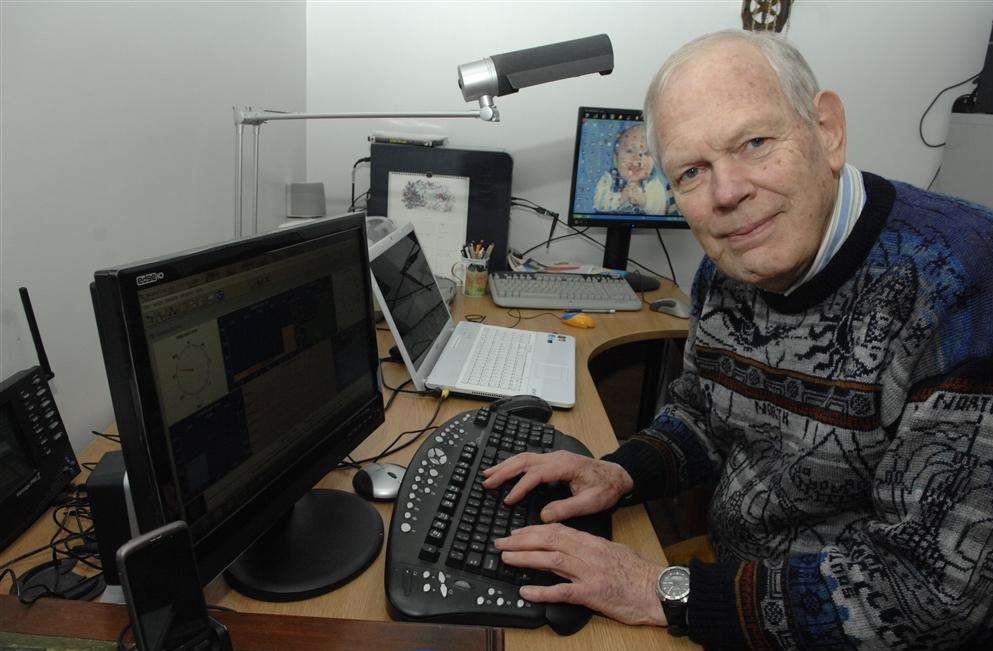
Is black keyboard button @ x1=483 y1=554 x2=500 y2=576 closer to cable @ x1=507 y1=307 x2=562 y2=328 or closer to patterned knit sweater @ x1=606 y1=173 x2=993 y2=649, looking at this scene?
patterned knit sweater @ x1=606 y1=173 x2=993 y2=649

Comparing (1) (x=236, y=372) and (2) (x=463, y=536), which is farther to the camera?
(2) (x=463, y=536)

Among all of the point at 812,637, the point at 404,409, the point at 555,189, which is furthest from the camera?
the point at 555,189

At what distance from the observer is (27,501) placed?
0.80 m

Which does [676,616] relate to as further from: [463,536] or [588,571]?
[463,536]

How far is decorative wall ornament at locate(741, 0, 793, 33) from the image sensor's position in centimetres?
204

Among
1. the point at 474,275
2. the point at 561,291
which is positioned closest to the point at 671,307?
the point at 561,291

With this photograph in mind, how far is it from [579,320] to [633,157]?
61 cm

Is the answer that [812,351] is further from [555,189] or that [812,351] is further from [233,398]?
[555,189]

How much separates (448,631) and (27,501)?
22.7 inches

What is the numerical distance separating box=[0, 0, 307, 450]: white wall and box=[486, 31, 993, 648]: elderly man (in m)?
0.72

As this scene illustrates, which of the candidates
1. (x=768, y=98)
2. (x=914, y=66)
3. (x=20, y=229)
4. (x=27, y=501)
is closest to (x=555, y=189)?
(x=914, y=66)

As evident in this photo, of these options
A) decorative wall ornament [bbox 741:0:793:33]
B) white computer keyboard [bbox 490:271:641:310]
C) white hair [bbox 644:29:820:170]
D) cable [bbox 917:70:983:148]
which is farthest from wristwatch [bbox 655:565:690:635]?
cable [bbox 917:70:983:148]

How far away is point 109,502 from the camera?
617 millimetres

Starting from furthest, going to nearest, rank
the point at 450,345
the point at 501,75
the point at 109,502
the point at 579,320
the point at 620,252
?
1. the point at 620,252
2. the point at 579,320
3. the point at 450,345
4. the point at 501,75
5. the point at 109,502
